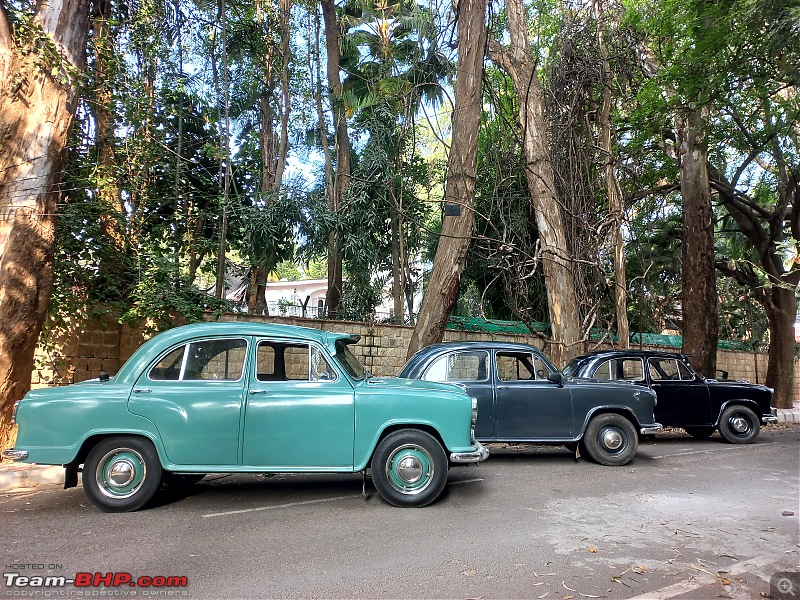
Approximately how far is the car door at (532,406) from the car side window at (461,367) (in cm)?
21

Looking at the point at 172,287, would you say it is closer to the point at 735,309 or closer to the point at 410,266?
the point at 410,266

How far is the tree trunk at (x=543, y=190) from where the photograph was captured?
1160 centimetres

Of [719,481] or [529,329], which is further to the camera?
[529,329]

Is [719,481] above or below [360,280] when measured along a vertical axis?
below

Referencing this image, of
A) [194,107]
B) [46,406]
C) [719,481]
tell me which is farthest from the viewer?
[194,107]

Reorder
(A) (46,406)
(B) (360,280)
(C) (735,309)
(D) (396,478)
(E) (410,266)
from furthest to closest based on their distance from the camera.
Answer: (C) (735,309) < (E) (410,266) < (B) (360,280) < (D) (396,478) < (A) (46,406)

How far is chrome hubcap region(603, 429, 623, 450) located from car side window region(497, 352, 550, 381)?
1293 mm

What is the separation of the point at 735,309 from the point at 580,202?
14.2 meters

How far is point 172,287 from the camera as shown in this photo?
9922 millimetres

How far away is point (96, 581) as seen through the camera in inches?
145

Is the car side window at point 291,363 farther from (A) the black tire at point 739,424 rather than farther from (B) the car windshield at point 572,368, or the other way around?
(A) the black tire at point 739,424

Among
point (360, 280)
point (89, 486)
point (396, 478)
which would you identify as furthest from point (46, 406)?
point (360, 280)

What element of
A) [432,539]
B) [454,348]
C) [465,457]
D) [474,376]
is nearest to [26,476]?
[432,539]

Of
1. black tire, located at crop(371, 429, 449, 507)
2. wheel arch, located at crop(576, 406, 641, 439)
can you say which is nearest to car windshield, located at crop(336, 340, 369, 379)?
black tire, located at crop(371, 429, 449, 507)
